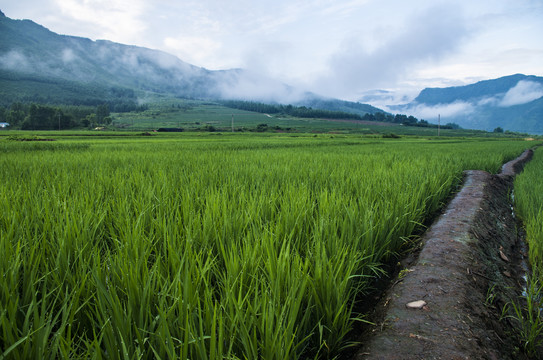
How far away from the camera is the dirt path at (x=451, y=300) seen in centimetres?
120

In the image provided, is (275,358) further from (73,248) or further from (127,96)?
(127,96)

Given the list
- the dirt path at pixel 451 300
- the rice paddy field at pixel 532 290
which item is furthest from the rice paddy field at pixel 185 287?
the rice paddy field at pixel 532 290

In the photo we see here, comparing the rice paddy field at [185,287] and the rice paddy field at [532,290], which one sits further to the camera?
the rice paddy field at [532,290]

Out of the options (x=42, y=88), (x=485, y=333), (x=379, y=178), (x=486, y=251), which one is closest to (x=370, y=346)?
(x=485, y=333)

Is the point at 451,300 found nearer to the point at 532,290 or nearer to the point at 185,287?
the point at 532,290

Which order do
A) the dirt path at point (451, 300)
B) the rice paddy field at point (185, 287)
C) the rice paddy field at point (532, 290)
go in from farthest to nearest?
the rice paddy field at point (532, 290), the dirt path at point (451, 300), the rice paddy field at point (185, 287)

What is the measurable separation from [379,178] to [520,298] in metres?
1.92

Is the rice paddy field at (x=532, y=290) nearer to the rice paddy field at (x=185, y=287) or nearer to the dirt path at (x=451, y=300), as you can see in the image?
the dirt path at (x=451, y=300)

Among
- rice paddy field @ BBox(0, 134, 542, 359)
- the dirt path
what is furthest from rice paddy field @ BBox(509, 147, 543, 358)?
rice paddy field @ BBox(0, 134, 542, 359)

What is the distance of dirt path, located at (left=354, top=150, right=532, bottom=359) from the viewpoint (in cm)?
120

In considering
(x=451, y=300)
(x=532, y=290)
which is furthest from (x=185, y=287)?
(x=532, y=290)

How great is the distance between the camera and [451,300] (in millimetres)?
1530

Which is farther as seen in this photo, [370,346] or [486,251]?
[486,251]

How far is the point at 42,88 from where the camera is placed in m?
154
